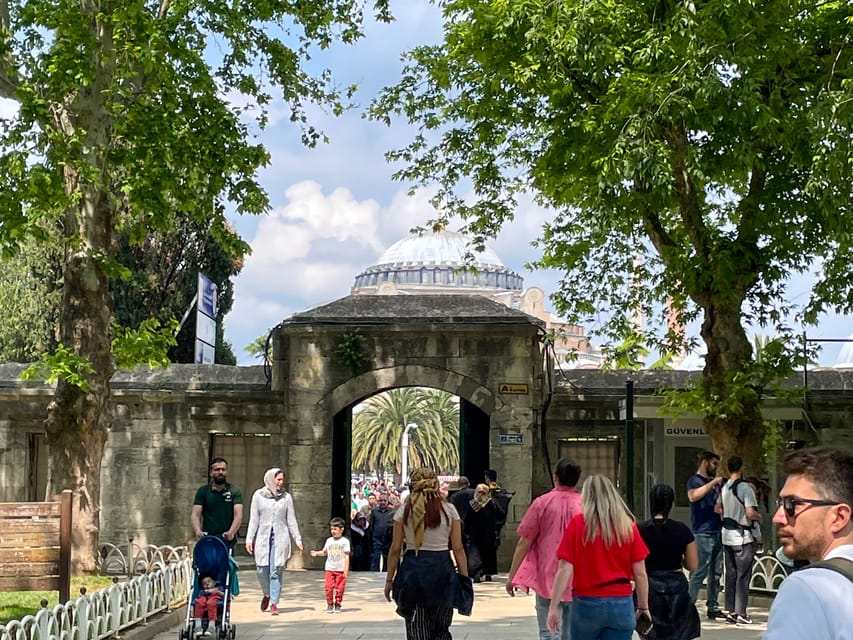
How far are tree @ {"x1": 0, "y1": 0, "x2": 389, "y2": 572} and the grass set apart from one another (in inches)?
26.0

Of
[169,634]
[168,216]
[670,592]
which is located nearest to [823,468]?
[670,592]

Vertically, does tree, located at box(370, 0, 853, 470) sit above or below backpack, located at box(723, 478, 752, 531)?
above

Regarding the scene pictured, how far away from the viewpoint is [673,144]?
44.6ft

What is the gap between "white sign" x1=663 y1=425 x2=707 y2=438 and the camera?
17938 mm

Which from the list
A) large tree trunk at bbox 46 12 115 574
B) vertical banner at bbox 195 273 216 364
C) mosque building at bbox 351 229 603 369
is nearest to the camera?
large tree trunk at bbox 46 12 115 574

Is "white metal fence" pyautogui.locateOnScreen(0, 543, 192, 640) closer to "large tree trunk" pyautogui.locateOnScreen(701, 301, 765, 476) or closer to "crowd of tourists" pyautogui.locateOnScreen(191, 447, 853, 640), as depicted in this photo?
"crowd of tourists" pyautogui.locateOnScreen(191, 447, 853, 640)

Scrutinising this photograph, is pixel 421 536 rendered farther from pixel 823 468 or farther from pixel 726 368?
pixel 726 368

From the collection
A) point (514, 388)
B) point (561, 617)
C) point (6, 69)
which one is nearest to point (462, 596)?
point (561, 617)

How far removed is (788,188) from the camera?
13453mm

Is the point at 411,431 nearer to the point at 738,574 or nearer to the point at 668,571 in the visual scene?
the point at 738,574

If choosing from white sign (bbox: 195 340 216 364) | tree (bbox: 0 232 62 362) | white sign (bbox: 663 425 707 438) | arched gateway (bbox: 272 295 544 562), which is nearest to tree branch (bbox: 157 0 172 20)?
arched gateway (bbox: 272 295 544 562)

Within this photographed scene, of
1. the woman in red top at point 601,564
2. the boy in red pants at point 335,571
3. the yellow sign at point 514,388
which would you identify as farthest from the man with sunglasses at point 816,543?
the yellow sign at point 514,388

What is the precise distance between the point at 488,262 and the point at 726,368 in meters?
104

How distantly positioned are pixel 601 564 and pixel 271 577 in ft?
22.5
